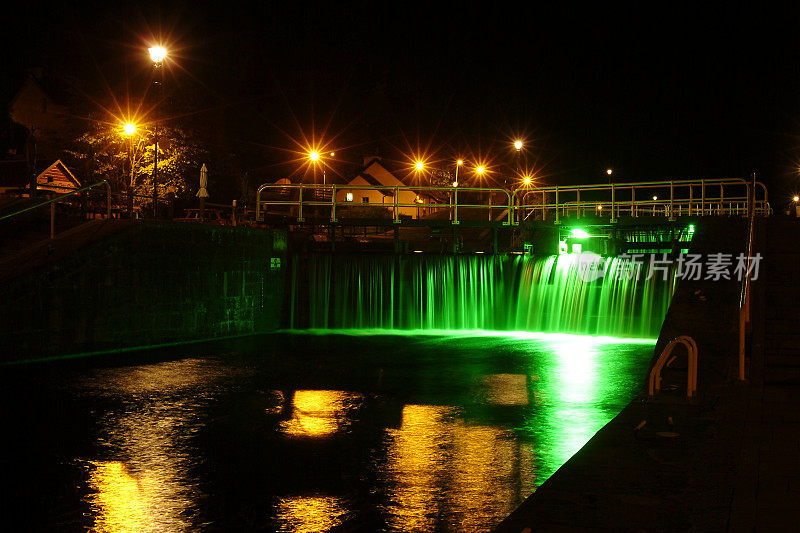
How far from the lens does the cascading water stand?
962 inches

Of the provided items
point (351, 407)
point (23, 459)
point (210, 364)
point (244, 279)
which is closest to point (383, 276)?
point (244, 279)

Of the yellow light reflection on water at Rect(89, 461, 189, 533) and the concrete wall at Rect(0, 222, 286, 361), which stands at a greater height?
the concrete wall at Rect(0, 222, 286, 361)

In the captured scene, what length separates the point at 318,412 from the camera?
12008mm

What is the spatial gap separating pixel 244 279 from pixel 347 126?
72.6 metres

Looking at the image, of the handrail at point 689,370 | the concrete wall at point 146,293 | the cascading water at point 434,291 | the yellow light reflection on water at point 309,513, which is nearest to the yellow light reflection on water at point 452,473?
the yellow light reflection on water at point 309,513

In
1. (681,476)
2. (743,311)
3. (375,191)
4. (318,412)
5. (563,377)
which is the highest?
(375,191)

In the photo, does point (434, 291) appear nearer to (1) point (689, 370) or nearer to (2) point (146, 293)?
(2) point (146, 293)

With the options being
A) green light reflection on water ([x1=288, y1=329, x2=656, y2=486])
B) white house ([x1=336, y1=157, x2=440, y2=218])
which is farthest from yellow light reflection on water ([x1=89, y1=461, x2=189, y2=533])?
white house ([x1=336, y1=157, x2=440, y2=218])

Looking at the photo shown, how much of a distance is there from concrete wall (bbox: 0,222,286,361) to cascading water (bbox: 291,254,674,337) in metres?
1.74

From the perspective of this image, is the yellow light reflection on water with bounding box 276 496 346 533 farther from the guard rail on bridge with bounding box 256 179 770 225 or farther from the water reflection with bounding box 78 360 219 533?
the guard rail on bridge with bounding box 256 179 770 225

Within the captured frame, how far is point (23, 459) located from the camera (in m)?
9.21

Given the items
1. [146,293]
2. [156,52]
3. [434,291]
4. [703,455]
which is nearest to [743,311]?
[703,455]

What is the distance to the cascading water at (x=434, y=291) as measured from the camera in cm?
2444

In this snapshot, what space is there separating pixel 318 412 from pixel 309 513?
492 centimetres
